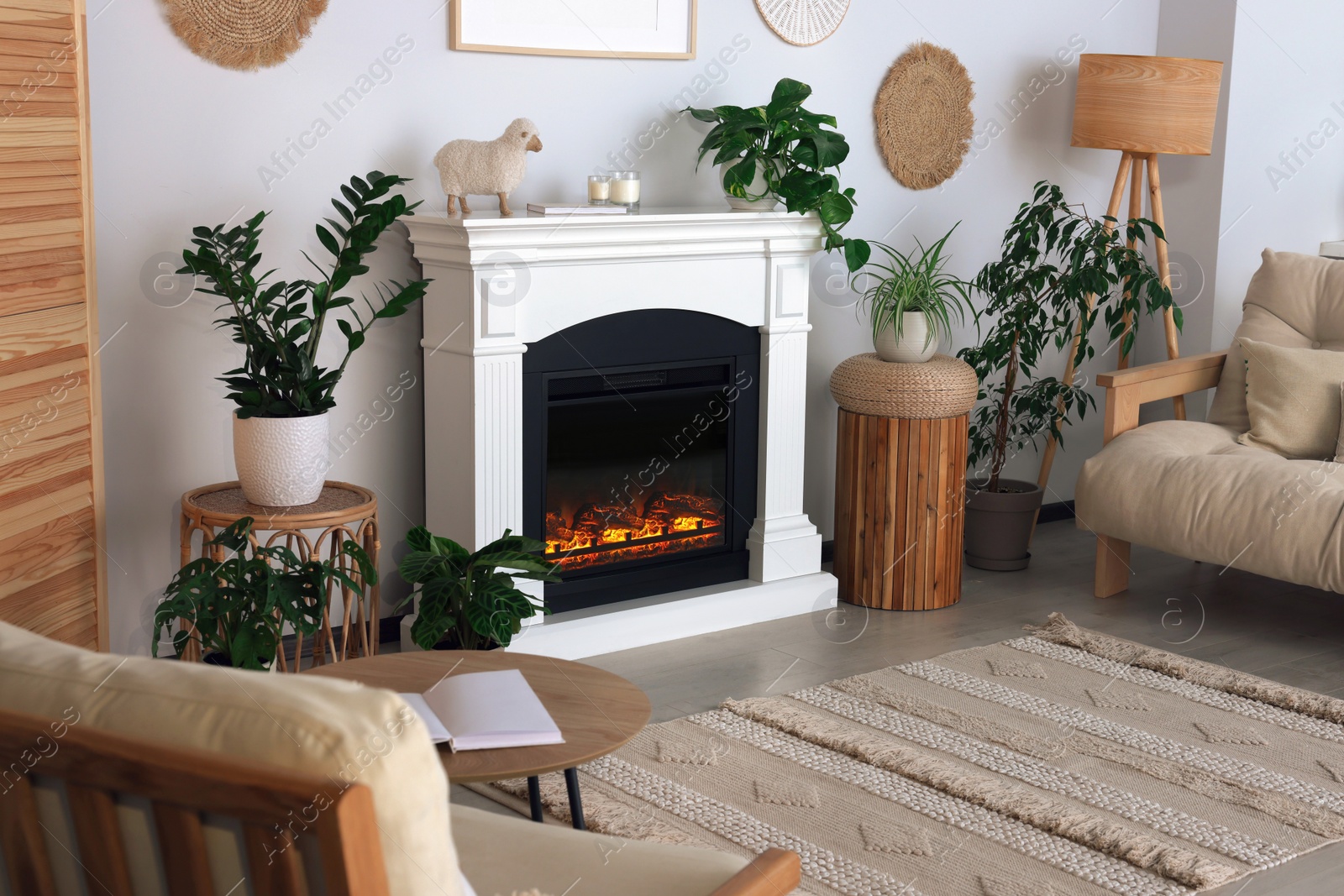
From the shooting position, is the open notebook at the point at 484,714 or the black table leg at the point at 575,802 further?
the black table leg at the point at 575,802

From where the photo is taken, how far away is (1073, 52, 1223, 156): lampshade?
4125 mm

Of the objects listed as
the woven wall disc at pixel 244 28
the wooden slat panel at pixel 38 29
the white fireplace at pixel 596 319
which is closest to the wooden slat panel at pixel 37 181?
the wooden slat panel at pixel 38 29

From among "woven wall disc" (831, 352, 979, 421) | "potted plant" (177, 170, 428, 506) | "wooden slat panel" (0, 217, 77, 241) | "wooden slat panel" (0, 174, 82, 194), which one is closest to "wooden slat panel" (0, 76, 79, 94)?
"wooden slat panel" (0, 174, 82, 194)

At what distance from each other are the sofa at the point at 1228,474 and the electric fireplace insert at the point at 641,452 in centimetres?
102

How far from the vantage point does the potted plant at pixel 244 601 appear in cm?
245

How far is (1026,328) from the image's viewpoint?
4086mm

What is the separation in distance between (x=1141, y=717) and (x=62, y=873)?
2471 millimetres

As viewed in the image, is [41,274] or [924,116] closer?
[41,274]

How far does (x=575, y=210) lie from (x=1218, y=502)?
1857 millimetres

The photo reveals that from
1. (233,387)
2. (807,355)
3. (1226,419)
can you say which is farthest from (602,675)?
(1226,419)

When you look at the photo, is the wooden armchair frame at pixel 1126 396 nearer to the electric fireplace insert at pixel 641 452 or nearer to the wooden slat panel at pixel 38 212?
the electric fireplace insert at pixel 641 452

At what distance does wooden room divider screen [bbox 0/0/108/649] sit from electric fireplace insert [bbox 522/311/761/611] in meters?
1.05

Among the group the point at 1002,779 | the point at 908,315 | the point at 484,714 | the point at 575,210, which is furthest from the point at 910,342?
the point at 484,714

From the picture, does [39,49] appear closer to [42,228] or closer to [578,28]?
[42,228]
